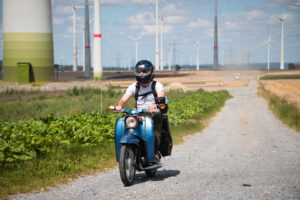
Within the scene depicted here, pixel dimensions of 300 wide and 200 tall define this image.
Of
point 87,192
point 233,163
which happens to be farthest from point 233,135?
point 87,192

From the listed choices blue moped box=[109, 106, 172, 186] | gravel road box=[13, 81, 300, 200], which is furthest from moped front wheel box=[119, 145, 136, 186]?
gravel road box=[13, 81, 300, 200]

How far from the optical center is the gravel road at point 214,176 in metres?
7.09

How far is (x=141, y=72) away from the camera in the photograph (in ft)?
26.6

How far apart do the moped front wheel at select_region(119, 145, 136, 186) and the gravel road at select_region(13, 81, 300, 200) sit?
6.8 inches

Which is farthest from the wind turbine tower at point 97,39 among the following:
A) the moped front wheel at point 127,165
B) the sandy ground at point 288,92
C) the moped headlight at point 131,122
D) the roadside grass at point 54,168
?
the moped front wheel at point 127,165

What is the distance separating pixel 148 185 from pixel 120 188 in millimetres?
568

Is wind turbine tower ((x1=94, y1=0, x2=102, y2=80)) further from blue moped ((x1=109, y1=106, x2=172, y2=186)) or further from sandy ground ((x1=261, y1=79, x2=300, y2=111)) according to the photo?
blue moped ((x1=109, y1=106, x2=172, y2=186))

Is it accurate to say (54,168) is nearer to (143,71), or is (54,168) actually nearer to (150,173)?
(150,173)

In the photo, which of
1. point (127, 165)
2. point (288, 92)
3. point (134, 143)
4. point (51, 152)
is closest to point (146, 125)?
point (134, 143)

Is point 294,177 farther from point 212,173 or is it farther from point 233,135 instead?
point 233,135

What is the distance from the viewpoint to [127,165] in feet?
24.7

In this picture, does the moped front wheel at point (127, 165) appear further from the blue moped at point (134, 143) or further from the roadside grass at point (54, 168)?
the roadside grass at point (54, 168)

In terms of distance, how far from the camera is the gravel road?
7.09 meters

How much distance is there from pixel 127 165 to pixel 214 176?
6.84ft
